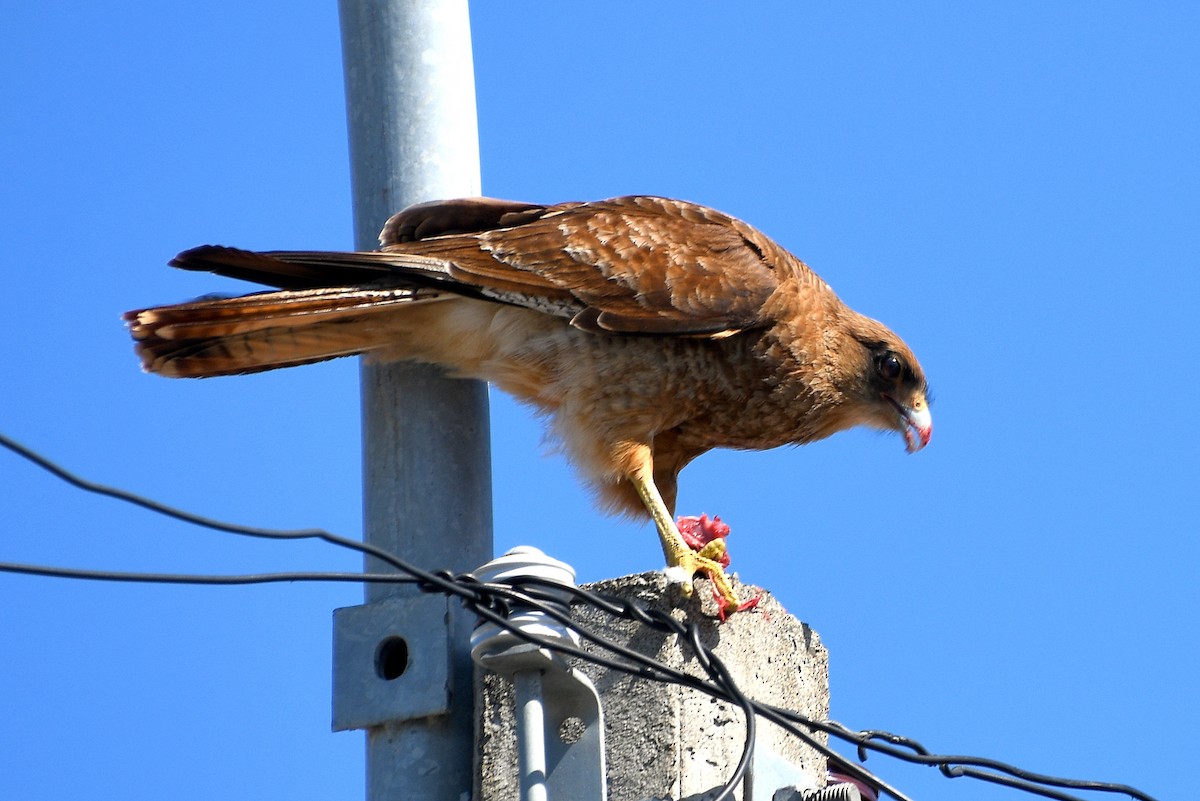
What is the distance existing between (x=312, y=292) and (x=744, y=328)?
5.15ft

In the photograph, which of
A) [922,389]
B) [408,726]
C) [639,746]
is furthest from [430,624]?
[922,389]

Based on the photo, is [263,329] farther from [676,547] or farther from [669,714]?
[669,714]

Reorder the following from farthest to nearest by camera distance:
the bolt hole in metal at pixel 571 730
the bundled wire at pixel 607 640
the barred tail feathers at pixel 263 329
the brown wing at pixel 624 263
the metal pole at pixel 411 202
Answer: the brown wing at pixel 624 263
the barred tail feathers at pixel 263 329
the metal pole at pixel 411 202
the bolt hole in metal at pixel 571 730
the bundled wire at pixel 607 640

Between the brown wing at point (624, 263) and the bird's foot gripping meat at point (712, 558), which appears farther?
the brown wing at point (624, 263)

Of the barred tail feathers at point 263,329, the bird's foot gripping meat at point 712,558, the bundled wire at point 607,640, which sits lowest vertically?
the bundled wire at point 607,640

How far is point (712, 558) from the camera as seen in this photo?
4.86 metres

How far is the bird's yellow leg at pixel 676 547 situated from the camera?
14.4ft

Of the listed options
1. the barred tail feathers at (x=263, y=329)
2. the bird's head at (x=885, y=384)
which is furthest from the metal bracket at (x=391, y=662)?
the bird's head at (x=885, y=384)

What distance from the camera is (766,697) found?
4.40 metres

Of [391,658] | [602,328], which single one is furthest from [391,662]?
Result: [602,328]

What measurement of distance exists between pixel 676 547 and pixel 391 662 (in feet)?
3.90

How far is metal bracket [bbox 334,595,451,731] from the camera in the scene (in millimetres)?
3977

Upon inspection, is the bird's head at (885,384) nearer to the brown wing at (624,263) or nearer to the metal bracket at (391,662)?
the brown wing at (624,263)

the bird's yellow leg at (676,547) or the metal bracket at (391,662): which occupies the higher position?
the bird's yellow leg at (676,547)
